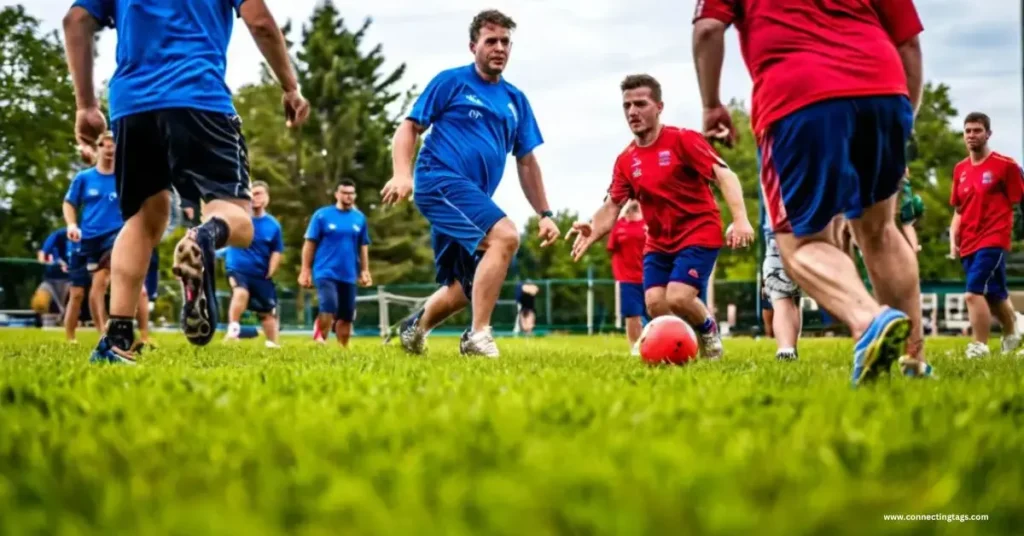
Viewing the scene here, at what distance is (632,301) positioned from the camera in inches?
468

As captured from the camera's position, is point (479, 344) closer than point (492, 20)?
Yes

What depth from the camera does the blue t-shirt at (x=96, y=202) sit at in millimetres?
11875

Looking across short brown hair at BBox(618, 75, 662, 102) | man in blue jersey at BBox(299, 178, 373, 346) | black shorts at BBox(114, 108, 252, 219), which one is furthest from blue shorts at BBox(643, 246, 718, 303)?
man in blue jersey at BBox(299, 178, 373, 346)

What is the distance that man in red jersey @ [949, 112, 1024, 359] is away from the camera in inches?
422

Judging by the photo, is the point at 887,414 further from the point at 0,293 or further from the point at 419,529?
the point at 0,293

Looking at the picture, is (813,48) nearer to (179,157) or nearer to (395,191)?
(179,157)

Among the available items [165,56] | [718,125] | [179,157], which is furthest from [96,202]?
[718,125]

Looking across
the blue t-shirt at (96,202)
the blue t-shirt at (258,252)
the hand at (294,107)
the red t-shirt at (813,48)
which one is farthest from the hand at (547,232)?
the blue t-shirt at (258,252)

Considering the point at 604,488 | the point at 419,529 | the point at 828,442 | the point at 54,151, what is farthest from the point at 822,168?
the point at 54,151

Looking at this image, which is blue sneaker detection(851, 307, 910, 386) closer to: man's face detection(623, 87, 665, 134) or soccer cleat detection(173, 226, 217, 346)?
soccer cleat detection(173, 226, 217, 346)

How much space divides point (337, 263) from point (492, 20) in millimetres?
6050

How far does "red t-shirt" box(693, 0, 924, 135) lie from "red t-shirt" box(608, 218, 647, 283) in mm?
7532

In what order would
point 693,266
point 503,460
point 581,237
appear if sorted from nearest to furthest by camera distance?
point 503,460 → point 581,237 → point 693,266

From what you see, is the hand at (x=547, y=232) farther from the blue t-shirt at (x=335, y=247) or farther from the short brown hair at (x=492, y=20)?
the blue t-shirt at (x=335, y=247)
